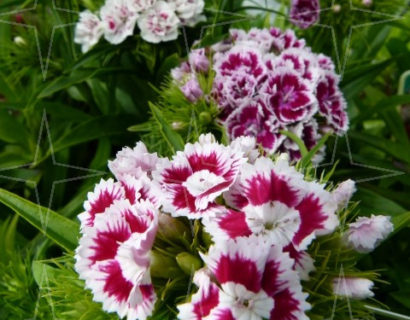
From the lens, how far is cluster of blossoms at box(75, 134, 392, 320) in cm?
49

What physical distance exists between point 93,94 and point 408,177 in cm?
66

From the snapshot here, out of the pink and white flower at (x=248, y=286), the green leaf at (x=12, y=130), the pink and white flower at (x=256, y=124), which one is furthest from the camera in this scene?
the green leaf at (x=12, y=130)

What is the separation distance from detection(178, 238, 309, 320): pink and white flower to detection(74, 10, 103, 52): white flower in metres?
0.74

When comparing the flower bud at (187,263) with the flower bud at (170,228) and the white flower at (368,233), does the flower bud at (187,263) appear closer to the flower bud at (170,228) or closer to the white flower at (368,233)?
the flower bud at (170,228)

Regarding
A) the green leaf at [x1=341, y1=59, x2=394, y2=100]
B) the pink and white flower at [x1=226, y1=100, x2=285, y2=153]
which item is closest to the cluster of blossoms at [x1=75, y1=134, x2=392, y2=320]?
the pink and white flower at [x1=226, y1=100, x2=285, y2=153]

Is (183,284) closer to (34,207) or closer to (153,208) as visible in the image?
(153,208)

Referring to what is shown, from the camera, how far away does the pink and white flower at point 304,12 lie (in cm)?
117

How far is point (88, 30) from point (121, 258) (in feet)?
2.35

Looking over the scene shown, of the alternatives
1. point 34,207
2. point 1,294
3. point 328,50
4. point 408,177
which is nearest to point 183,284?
point 34,207

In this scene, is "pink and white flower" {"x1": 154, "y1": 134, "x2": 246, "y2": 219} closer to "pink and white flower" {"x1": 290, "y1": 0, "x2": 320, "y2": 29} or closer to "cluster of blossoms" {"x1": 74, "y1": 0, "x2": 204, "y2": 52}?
"cluster of blossoms" {"x1": 74, "y1": 0, "x2": 204, "y2": 52}

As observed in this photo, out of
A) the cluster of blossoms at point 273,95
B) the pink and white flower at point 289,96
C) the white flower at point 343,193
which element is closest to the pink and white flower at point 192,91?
the cluster of blossoms at point 273,95

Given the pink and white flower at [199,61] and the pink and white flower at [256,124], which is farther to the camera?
the pink and white flower at [199,61]

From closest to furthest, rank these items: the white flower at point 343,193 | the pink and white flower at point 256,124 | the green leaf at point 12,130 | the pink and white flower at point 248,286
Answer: the pink and white flower at point 248,286
the white flower at point 343,193
the pink and white flower at point 256,124
the green leaf at point 12,130

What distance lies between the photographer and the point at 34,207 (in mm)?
677
